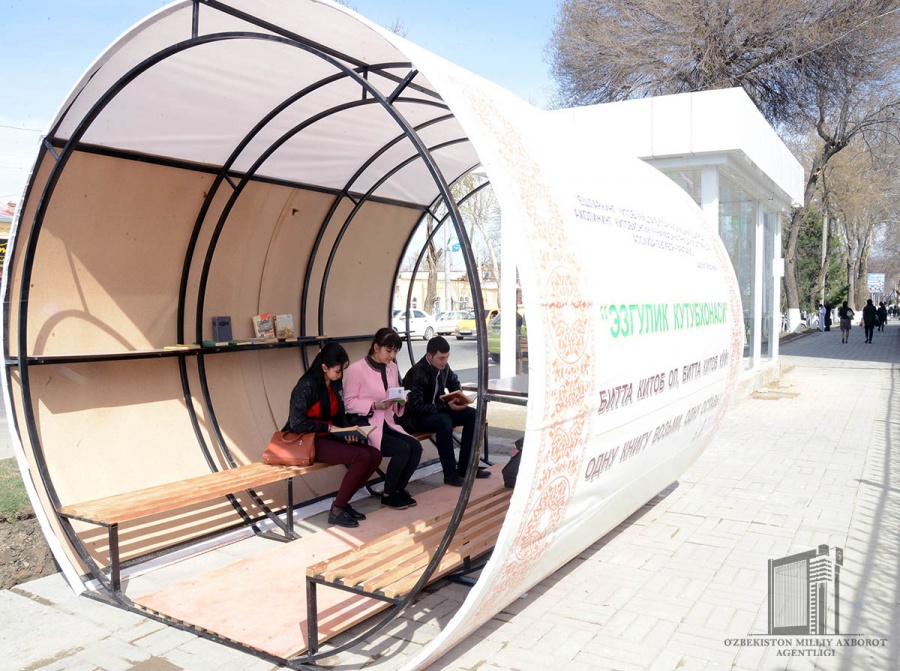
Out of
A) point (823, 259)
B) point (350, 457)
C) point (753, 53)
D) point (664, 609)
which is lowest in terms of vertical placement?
point (664, 609)

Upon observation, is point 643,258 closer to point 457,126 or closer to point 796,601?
point 796,601

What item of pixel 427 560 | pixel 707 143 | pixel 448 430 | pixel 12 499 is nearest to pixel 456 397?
pixel 448 430

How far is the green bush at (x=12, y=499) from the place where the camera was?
5.47m

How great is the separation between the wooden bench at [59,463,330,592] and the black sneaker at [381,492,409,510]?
30.8 inches

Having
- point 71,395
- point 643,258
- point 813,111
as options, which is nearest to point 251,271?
point 71,395

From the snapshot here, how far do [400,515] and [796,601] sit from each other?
3.05 meters

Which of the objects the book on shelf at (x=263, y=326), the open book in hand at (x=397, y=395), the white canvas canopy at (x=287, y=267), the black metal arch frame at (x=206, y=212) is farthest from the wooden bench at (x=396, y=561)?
the book on shelf at (x=263, y=326)

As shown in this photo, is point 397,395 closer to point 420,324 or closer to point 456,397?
point 456,397

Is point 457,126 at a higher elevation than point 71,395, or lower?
higher

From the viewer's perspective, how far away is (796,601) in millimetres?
4836

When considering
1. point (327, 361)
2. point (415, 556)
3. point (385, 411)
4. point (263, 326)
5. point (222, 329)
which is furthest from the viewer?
point (263, 326)

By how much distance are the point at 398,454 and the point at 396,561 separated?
2.25 metres

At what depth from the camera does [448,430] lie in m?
6.98

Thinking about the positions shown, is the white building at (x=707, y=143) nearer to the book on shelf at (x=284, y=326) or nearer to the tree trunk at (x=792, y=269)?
the book on shelf at (x=284, y=326)
